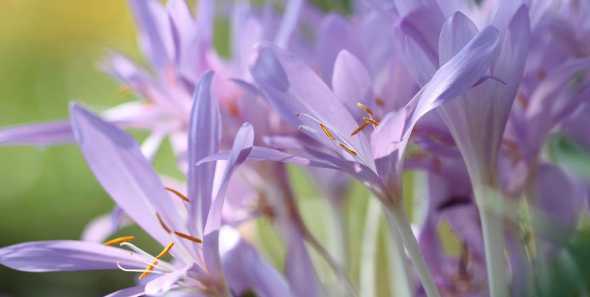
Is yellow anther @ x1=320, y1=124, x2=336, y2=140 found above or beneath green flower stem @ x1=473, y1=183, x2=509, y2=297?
above

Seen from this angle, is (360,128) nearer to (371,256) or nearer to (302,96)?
(302,96)

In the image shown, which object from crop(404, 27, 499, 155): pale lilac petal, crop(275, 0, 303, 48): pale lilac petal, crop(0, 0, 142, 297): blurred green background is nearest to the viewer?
crop(404, 27, 499, 155): pale lilac petal

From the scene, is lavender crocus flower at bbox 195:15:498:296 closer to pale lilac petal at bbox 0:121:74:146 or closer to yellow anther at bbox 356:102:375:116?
yellow anther at bbox 356:102:375:116

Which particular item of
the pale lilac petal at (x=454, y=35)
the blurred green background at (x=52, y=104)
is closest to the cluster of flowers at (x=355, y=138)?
the pale lilac petal at (x=454, y=35)

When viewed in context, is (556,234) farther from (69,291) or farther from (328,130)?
(69,291)

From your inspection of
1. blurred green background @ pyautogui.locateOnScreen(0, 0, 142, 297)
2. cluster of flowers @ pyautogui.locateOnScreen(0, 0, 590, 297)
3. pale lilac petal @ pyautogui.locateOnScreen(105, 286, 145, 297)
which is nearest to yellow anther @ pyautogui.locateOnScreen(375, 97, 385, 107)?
cluster of flowers @ pyautogui.locateOnScreen(0, 0, 590, 297)

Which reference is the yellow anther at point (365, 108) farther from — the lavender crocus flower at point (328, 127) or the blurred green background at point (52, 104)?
the blurred green background at point (52, 104)
